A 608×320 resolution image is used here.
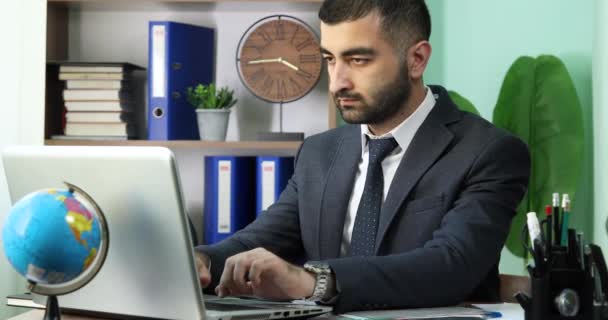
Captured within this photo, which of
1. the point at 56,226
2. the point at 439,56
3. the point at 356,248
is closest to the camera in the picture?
the point at 56,226

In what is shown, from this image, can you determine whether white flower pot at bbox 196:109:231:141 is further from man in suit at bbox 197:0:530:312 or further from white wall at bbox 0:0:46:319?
man in suit at bbox 197:0:530:312

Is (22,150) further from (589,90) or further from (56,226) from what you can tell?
(589,90)

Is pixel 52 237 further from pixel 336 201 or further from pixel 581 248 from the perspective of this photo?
pixel 336 201

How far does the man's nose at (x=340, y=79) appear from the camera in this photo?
6.24 ft

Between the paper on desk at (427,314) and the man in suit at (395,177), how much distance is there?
0.09 meters

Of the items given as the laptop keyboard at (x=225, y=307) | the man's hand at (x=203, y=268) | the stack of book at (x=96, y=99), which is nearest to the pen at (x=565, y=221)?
the laptop keyboard at (x=225, y=307)

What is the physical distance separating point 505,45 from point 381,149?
4.36 ft

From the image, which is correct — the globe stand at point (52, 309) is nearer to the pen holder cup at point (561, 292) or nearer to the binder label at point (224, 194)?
the pen holder cup at point (561, 292)

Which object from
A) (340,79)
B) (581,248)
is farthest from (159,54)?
(581,248)

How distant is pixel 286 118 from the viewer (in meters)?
3.22

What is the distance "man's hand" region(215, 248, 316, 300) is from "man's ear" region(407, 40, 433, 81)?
0.78 meters

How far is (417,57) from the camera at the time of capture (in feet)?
6.71

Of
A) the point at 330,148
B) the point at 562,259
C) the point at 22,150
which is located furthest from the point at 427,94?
the point at 22,150

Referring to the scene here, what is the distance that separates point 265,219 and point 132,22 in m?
1.45
